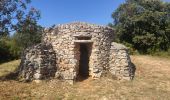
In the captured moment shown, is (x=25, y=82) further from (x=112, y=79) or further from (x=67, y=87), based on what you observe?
(x=112, y=79)

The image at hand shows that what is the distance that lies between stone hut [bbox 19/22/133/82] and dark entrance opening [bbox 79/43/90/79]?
0.27m

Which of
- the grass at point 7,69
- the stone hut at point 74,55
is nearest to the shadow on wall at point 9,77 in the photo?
the stone hut at point 74,55

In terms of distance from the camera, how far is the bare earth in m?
13.1

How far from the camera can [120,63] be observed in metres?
15.9

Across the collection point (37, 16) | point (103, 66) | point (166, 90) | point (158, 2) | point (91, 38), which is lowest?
point (166, 90)

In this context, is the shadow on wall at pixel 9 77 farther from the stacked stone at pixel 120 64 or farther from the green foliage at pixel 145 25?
the green foliage at pixel 145 25

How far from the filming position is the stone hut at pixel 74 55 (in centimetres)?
1520

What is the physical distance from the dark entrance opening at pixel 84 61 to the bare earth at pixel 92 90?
1111 millimetres

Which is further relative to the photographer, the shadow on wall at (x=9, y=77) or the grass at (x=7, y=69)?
the grass at (x=7, y=69)

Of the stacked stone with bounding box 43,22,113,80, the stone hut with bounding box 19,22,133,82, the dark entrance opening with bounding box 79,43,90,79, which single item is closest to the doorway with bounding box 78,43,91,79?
the dark entrance opening with bounding box 79,43,90,79

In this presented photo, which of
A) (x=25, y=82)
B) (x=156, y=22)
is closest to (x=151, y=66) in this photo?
(x=25, y=82)

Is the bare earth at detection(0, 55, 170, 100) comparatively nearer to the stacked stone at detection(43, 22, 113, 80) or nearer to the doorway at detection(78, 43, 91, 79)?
the stacked stone at detection(43, 22, 113, 80)

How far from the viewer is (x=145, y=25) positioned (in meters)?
29.5

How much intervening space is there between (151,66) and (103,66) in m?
4.59
